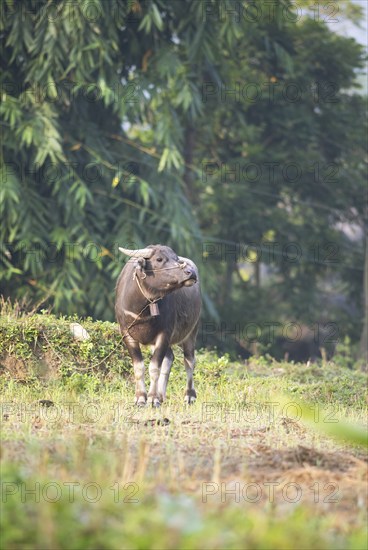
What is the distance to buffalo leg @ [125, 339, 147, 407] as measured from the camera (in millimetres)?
11781

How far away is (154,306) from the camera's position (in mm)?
11648

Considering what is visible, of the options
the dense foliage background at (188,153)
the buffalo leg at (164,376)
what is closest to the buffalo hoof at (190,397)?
the buffalo leg at (164,376)

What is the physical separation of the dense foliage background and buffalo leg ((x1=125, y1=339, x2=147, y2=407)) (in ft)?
21.3

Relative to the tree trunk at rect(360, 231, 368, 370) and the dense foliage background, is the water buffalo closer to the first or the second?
the dense foliage background

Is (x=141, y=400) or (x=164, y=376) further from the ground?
(x=164, y=376)

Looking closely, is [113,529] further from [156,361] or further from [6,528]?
[156,361]

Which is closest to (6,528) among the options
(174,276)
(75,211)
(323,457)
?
(323,457)

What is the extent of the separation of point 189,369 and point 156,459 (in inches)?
196

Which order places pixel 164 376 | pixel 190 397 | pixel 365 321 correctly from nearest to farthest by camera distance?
pixel 164 376, pixel 190 397, pixel 365 321

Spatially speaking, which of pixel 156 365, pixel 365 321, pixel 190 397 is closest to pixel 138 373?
pixel 156 365

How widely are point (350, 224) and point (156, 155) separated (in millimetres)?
10220

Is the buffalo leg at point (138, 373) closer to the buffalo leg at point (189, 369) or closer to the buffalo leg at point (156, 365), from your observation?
the buffalo leg at point (156, 365)

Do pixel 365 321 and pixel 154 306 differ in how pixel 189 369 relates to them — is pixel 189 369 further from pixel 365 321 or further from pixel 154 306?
pixel 365 321

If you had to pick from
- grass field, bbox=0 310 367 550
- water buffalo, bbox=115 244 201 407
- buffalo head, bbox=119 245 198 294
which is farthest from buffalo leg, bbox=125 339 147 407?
buffalo head, bbox=119 245 198 294
